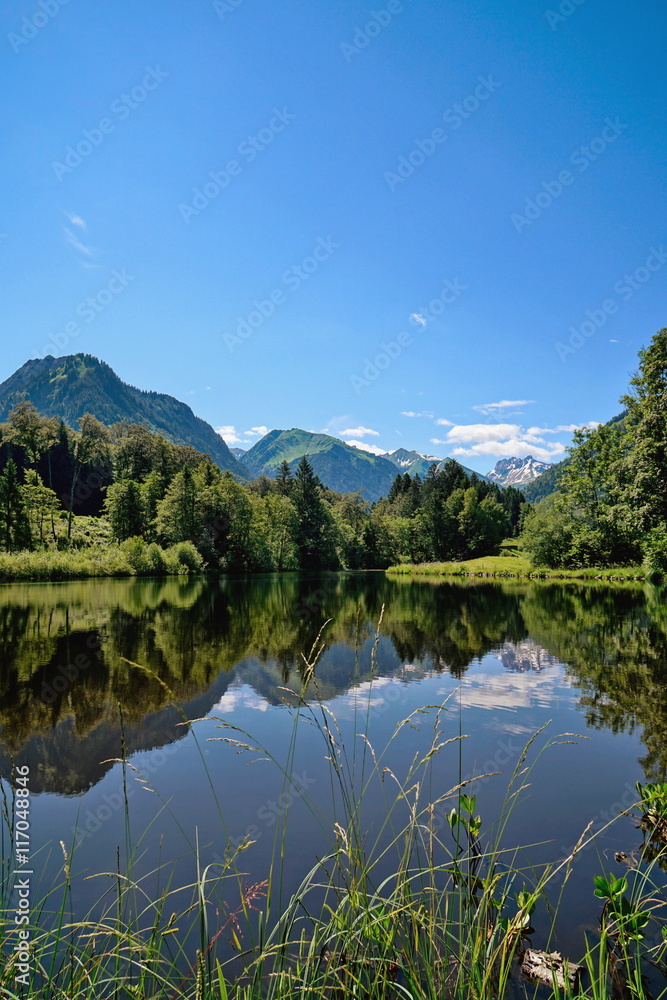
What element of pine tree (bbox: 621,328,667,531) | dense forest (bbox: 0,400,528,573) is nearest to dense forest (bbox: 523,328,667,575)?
pine tree (bbox: 621,328,667,531)

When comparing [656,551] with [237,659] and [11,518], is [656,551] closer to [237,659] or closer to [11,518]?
[237,659]

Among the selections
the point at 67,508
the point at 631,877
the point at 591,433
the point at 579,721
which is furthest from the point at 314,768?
the point at 67,508

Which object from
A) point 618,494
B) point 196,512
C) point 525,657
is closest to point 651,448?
point 618,494

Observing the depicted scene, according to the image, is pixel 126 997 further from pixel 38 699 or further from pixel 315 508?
pixel 315 508

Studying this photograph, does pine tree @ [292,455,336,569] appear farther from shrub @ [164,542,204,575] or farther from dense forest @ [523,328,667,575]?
dense forest @ [523,328,667,575]

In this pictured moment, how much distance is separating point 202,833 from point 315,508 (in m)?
86.6

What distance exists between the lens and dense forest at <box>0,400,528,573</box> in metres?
66.3

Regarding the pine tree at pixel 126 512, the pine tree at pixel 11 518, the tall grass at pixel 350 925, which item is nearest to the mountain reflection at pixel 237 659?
the tall grass at pixel 350 925

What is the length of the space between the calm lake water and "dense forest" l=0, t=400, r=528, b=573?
49.0 meters

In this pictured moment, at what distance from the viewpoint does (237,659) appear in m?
15.2

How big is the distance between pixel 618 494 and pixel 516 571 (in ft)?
97.0

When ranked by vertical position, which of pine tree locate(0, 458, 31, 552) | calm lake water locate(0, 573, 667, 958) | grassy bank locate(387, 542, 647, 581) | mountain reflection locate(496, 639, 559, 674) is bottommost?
grassy bank locate(387, 542, 647, 581)

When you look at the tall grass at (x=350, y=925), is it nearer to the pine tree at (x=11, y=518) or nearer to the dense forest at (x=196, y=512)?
the dense forest at (x=196, y=512)

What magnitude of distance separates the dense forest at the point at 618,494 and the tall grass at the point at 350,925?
1226 inches
